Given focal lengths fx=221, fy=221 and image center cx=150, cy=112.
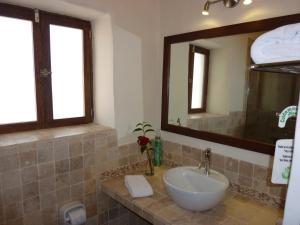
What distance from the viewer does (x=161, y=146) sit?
197 cm

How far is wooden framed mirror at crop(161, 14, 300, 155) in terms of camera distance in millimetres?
1325

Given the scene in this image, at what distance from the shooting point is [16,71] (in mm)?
1491

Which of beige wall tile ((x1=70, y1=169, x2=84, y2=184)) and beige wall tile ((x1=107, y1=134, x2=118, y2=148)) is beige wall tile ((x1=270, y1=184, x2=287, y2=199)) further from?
beige wall tile ((x1=70, y1=169, x2=84, y2=184))

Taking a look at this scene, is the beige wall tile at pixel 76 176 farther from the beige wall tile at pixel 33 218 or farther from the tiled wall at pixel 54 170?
the beige wall tile at pixel 33 218

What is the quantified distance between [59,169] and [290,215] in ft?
4.42

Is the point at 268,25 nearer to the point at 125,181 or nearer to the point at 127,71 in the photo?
the point at 127,71

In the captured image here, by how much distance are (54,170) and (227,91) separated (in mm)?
1297

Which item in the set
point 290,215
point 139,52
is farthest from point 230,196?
point 139,52

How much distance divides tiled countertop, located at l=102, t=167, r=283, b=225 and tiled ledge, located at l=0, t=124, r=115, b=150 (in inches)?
18.9

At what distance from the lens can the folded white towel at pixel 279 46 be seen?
1.68 ft

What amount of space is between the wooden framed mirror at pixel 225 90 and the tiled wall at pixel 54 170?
59 cm

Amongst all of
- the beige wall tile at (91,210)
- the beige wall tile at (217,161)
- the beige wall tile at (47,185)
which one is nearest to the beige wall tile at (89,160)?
the beige wall tile at (47,185)

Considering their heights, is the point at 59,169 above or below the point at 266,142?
below

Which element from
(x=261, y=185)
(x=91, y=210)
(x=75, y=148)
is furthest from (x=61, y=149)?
(x=261, y=185)
